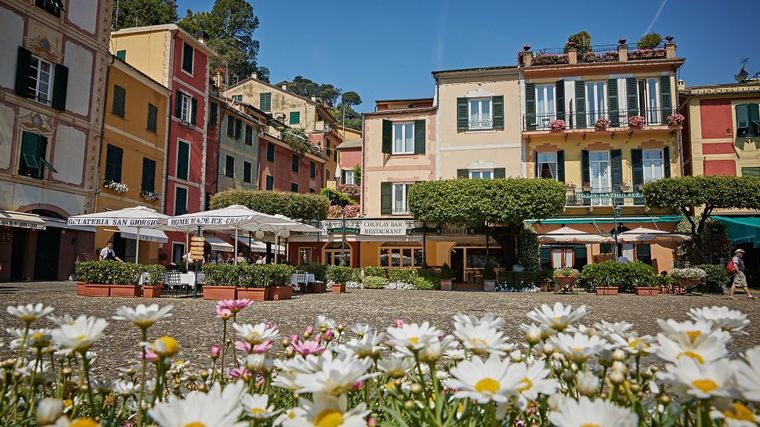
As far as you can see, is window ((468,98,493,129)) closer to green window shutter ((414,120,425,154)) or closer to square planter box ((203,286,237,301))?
green window shutter ((414,120,425,154))

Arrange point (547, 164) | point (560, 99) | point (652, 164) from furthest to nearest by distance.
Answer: point (547, 164)
point (560, 99)
point (652, 164)

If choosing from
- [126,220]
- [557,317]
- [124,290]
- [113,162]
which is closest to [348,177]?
[113,162]

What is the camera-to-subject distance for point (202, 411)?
3.42ft

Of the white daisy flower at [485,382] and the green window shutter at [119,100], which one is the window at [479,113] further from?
the white daisy flower at [485,382]

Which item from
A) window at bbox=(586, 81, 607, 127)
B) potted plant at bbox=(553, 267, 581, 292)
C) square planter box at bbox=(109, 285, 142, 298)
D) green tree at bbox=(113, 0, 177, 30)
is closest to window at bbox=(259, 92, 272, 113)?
green tree at bbox=(113, 0, 177, 30)

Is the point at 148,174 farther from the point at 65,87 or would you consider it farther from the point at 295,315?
the point at 295,315

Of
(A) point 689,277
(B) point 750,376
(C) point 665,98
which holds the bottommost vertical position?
(A) point 689,277

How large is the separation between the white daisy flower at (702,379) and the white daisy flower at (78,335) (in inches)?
55.9

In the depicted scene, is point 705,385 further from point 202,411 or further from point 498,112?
point 498,112

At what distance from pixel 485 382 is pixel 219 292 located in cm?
1268

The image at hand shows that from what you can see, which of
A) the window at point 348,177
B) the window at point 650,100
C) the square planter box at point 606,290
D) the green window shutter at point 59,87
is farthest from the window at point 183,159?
the window at point 650,100

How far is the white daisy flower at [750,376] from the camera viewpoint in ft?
3.16

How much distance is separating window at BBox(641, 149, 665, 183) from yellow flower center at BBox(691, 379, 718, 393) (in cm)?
2670

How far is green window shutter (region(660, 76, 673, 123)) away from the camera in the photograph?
965 inches
